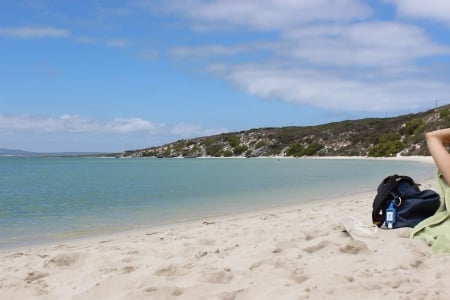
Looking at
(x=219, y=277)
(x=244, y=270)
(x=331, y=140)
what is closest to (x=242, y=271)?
(x=244, y=270)

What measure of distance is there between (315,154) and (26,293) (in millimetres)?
92307

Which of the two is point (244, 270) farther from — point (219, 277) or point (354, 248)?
point (354, 248)

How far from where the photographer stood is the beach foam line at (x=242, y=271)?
3.83 metres

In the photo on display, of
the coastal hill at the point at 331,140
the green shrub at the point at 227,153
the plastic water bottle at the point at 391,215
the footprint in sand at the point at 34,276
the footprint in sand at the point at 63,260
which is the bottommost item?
the footprint in sand at the point at 34,276

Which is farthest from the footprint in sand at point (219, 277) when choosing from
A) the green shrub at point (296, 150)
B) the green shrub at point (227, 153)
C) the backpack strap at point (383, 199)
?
the green shrub at point (227, 153)

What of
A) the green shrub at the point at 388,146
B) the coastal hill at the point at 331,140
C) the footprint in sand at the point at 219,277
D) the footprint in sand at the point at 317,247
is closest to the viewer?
the footprint in sand at the point at 219,277

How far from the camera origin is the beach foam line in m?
3.83

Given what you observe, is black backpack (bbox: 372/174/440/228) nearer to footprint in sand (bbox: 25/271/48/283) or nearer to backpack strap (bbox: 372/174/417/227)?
backpack strap (bbox: 372/174/417/227)

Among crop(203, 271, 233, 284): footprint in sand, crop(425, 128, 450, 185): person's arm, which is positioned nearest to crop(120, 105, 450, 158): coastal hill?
crop(425, 128, 450, 185): person's arm

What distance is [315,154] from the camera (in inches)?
3733

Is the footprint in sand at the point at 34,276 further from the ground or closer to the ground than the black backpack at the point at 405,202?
closer to the ground

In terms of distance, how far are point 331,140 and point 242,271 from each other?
96.9m

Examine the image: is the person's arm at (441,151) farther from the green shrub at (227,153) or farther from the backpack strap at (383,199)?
the green shrub at (227,153)

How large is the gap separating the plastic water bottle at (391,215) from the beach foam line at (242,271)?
0.27m
